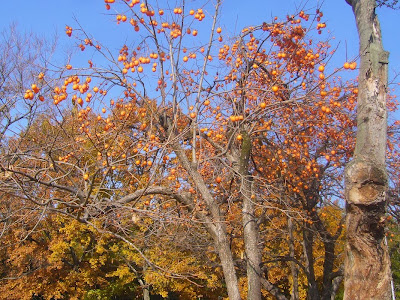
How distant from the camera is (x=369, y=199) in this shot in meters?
2.94

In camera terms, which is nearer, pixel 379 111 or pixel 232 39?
pixel 379 111

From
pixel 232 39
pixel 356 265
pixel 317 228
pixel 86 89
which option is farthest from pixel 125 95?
pixel 317 228

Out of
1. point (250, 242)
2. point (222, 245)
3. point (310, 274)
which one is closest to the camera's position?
point (222, 245)

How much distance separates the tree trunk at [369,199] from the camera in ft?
9.48

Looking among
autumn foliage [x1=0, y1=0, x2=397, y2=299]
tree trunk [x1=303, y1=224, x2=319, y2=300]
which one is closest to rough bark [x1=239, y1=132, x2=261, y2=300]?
autumn foliage [x1=0, y1=0, x2=397, y2=299]

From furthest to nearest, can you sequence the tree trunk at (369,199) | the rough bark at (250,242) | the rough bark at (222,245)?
the rough bark at (250,242) < the rough bark at (222,245) < the tree trunk at (369,199)

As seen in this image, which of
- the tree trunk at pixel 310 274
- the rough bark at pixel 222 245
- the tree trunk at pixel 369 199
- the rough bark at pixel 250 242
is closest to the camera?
the tree trunk at pixel 369 199

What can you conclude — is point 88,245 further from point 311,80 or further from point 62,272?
point 311,80

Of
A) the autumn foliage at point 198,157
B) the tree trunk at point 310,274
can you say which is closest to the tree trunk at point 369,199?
the autumn foliage at point 198,157

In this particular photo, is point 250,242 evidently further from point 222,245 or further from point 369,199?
point 369,199

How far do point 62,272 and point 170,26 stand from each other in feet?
43.3

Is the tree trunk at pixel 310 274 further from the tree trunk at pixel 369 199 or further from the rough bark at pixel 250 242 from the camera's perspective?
the tree trunk at pixel 369 199

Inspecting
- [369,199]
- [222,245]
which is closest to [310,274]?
[222,245]

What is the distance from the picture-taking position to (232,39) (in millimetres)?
5844
